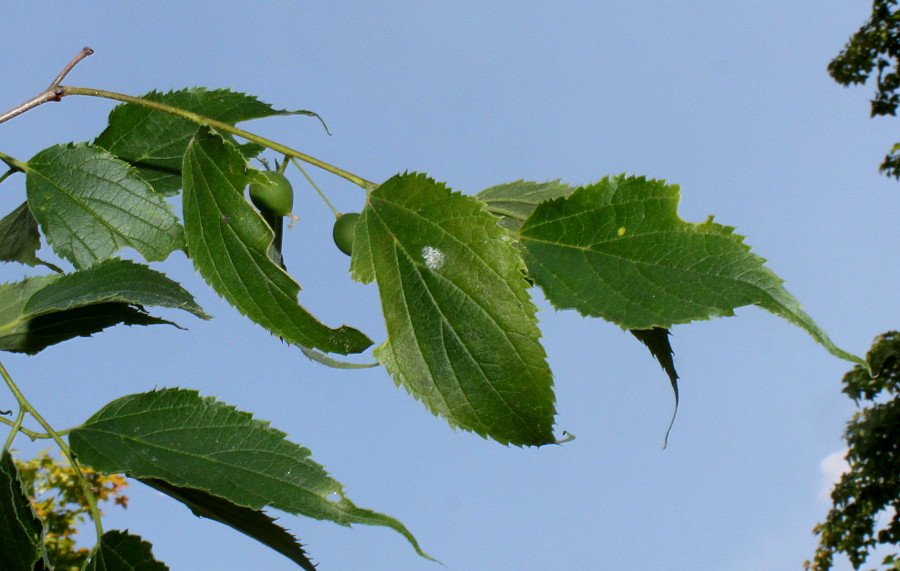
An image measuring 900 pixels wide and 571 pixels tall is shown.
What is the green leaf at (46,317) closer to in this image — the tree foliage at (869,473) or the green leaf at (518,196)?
the green leaf at (518,196)

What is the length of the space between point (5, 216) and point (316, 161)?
0.87m

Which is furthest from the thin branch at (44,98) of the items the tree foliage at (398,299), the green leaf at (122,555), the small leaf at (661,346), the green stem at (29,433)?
the small leaf at (661,346)

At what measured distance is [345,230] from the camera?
1229mm

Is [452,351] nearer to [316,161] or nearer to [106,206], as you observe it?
[316,161]

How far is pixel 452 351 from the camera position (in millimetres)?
1018

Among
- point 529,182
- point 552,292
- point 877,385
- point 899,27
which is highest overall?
point 899,27

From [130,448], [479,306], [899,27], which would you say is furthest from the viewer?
[899,27]

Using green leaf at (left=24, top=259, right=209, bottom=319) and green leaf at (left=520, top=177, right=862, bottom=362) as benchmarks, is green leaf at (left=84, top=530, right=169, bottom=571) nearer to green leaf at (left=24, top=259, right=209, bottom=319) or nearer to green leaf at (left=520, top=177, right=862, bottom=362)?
green leaf at (left=24, top=259, right=209, bottom=319)

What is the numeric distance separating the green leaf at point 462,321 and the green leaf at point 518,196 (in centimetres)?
23

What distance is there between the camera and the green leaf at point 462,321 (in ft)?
3.26

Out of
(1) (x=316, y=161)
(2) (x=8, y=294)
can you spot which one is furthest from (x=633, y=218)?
(2) (x=8, y=294)

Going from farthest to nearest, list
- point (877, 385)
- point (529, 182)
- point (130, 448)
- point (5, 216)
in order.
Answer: point (877, 385)
point (5, 216)
point (529, 182)
point (130, 448)

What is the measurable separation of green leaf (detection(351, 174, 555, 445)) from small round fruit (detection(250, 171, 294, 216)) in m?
0.30

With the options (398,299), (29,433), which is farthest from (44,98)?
(398,299)
